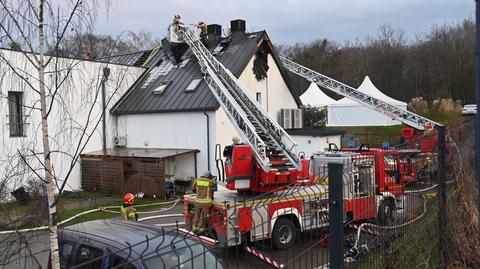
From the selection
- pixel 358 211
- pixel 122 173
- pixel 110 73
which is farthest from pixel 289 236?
pixel 122 173

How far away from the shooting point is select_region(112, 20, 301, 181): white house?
19.5 m

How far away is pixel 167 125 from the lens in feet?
68.2

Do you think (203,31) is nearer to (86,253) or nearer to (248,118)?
(248,118)

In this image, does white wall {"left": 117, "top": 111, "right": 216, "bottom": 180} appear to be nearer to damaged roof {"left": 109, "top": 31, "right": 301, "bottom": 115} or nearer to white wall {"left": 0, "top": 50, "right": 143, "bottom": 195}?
damaged roof {"left": 109, "top": 31, "right": 301, "bottom": 115}

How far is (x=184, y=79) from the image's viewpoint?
22031mm

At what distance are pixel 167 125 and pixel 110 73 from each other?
16778mm

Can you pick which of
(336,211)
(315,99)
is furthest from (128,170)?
(315,99)

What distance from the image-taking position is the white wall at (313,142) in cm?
2255

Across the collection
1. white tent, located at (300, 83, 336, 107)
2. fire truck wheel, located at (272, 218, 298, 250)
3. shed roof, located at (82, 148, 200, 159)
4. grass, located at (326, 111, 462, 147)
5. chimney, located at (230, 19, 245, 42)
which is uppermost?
chimney, located at (230, 19, 245, 42)

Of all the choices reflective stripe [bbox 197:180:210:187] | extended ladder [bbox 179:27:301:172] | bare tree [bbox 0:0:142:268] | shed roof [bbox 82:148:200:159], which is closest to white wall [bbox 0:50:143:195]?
bare tree [bbox 0:0:142:268]

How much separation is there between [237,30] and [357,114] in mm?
19844

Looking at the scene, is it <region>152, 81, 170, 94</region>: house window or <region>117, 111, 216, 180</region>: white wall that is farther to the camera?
<region>152, 81, 170, 94</region>: house window

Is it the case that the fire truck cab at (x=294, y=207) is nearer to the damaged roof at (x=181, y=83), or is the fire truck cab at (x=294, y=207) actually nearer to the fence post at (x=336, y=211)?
the fence post at (x=336, y=211)

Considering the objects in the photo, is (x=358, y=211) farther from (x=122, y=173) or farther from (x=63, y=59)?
(x=122, y=173)
